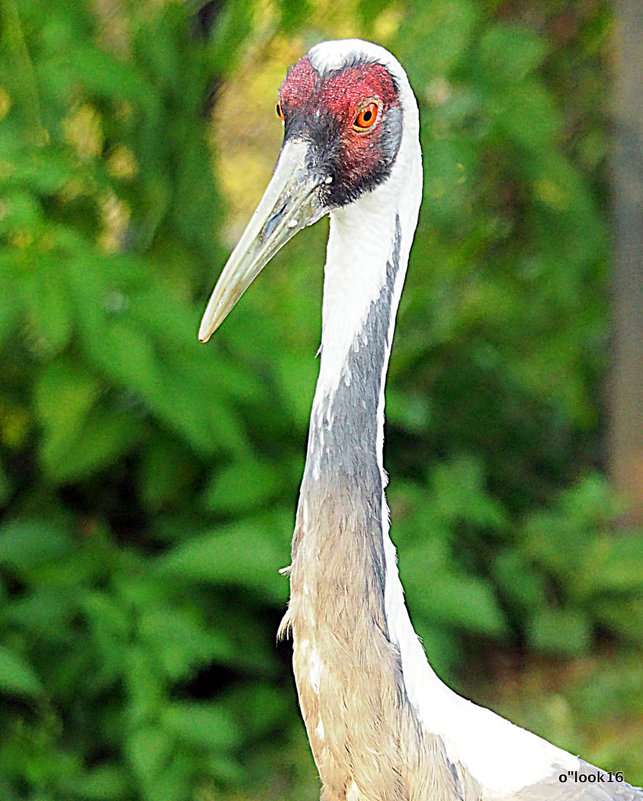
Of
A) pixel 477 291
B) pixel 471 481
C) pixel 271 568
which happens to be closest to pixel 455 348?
pixel 477 291

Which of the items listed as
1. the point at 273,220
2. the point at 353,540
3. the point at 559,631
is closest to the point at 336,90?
the point at 273,220

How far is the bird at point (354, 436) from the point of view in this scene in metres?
1.40

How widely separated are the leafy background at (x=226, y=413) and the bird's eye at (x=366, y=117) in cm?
122

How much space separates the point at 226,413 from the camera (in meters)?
2.77

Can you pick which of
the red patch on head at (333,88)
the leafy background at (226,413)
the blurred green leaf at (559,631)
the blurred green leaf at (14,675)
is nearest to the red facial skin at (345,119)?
the red patch on head at (333,88)

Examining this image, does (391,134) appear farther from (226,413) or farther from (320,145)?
(226,413)

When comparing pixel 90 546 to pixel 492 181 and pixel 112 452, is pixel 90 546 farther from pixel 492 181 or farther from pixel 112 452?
pixel 492 181

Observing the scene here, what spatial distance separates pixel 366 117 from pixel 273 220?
17 centimetres

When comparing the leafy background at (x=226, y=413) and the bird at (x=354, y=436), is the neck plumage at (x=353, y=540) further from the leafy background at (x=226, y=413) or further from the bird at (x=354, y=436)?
the leafy background at (x=226, y=413)

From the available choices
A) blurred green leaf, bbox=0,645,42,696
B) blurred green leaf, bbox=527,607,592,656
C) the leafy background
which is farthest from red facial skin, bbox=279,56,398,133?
blurred green leaf, bbox=527,607,592,656

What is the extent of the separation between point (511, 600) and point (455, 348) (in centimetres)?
74

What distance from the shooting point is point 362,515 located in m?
1.46

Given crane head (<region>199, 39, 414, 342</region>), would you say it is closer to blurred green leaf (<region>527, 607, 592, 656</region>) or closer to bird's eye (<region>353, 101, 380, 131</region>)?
bird's eye (<region>353, 101, 380, 131</region>)

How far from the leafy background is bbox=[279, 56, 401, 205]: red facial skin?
1191 mm
